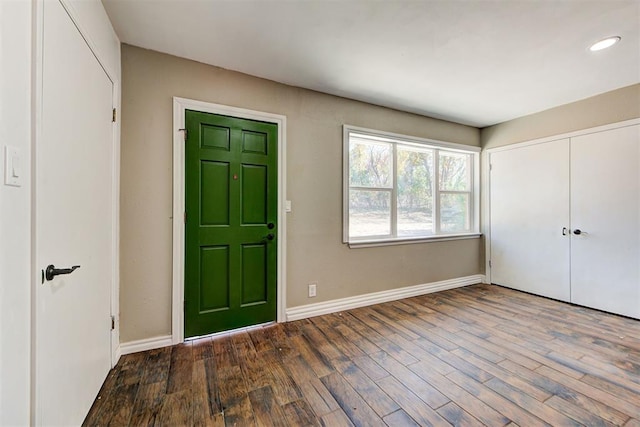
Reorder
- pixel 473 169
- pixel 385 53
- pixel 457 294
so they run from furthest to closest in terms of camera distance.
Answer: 1. pixel 473 169
2. pixel 457 294
3. pixel 385 53

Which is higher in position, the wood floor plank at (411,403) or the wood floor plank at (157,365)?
the wood floor plank at (157,365)

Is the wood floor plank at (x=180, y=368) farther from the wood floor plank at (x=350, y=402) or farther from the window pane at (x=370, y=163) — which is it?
the window pane at (x=370, y=163)

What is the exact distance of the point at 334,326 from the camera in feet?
8.73

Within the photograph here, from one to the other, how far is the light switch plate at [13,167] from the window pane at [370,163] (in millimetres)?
2695

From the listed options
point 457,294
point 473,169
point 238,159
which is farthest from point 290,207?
point 473,169

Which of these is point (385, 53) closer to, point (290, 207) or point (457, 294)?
point (290, 207)

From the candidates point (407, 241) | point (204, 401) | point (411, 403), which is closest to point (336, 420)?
point (411, 403)

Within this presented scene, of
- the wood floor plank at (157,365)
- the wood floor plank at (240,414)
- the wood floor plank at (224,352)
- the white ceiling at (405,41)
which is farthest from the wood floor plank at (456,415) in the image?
the white ceiling at (405,41)

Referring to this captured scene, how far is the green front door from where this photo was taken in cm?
234

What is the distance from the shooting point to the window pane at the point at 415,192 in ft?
11.8

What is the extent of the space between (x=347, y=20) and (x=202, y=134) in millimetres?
1476

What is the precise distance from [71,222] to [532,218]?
470cm

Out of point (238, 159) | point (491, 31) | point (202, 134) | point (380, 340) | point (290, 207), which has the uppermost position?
point (491, 31)

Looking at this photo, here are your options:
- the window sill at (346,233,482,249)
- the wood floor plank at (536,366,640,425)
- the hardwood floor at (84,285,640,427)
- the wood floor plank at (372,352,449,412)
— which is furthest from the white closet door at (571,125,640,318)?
the wood floor plank at (372,352,449,412)
